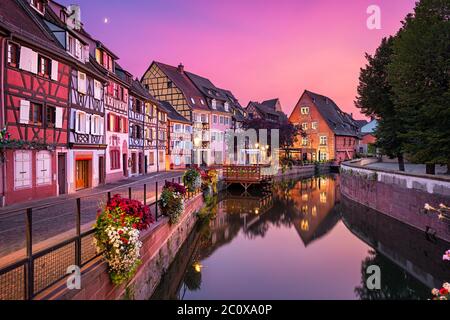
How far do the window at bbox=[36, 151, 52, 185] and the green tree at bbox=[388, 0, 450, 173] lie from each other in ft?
63.1

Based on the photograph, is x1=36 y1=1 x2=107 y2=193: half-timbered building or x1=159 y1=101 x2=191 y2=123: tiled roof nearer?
x1=36 y1=1 x2=107 y2=193: half-timbered building

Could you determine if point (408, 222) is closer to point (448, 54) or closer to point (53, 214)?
point (448, 54)

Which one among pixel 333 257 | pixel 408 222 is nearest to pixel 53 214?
pixel 333 257

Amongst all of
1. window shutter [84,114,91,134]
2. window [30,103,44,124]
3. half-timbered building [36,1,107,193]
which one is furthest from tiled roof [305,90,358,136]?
window [30,103,44,124]

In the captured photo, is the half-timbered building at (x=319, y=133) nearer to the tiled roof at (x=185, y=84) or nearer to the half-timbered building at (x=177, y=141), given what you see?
the tiled roof at (x=185, y=84)

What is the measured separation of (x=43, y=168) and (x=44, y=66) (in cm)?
533

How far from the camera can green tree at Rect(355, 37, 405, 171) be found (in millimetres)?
23688

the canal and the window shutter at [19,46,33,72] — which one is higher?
the window shutter at [19,46,33,72]

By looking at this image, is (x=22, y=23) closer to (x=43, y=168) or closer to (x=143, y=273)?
(x=43, y=168)

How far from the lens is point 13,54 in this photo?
13797 millimetres

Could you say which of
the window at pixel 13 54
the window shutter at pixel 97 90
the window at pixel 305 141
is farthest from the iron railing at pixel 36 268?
the window at pixel 305 141

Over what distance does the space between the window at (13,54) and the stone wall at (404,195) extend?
1979 centimetres

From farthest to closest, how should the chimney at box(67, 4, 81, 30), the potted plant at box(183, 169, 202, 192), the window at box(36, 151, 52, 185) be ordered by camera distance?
1. the chimney at box(67, 4, 81, 30)
2. the potted plant at box(183, 169, 202, 192)
3. the window at box(36, 151, 52, 185)

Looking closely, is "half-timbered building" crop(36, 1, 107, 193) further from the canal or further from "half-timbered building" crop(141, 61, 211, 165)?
"half-timbered building" crop(141, 61, 211, 165)
